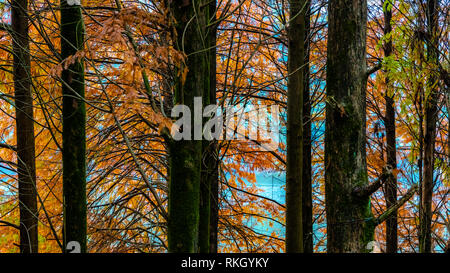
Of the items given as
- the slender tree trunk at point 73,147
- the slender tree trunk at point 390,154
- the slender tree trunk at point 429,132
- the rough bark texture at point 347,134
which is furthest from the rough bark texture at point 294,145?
the slender tree trunk at point 390,154

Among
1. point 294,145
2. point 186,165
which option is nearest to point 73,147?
point 186,165

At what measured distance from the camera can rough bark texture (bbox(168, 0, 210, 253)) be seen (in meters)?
3.44

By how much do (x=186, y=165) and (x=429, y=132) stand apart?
10.5 ft

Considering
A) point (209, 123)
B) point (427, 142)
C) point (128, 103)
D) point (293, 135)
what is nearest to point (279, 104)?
point (293, 135)

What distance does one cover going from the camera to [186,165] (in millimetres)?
3439

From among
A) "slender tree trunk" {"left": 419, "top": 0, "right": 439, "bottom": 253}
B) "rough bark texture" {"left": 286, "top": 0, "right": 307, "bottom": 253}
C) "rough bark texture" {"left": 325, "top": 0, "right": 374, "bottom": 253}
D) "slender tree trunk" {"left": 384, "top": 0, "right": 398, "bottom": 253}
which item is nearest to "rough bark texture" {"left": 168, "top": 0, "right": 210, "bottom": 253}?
"rough bark texture" {"left": 286, "top": 0, "right": 307, "bottom": 253}

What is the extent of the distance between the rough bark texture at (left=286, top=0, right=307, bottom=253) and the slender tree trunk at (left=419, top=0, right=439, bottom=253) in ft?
4.83

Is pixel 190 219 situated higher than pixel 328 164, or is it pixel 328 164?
pixel 328 164

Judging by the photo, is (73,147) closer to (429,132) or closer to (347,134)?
(347,134)

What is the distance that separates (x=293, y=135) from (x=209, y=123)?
5.42 feet

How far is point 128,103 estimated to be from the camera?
275 cm

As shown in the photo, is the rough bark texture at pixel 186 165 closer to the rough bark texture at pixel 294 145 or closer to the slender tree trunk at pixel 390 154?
the rough bark texture at pixel 294 145

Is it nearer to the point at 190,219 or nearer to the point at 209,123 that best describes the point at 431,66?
the point at 209,123

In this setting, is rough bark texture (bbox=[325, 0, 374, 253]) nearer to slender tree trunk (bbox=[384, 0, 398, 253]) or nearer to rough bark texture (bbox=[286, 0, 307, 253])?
rough bark texture (bbox=[286, 0, 307, 253])
